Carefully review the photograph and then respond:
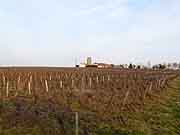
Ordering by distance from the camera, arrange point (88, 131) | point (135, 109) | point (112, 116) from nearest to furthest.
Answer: point (88, 131) → point (112, 116) → point (135, 109)

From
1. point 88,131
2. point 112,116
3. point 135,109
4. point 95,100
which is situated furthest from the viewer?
point 95,100

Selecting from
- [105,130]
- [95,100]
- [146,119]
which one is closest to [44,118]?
[105,130]

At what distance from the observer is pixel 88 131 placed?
11156 mm

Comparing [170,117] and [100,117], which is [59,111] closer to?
[100,117]

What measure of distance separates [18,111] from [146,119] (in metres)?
6.58

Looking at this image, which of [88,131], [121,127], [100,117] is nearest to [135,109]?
[100,117]

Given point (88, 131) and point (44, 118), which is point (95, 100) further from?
point (88, 131)

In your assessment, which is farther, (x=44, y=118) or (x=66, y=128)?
(x=44, y=118)

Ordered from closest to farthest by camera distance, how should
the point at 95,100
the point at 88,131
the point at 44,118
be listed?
1. the point at 88,131
2. the point at 44,118
3. the point at 95,100

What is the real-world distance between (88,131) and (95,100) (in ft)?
24.8

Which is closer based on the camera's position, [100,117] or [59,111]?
[100,117]

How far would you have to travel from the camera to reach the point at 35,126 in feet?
38.9

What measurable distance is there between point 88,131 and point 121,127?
1.57 metres

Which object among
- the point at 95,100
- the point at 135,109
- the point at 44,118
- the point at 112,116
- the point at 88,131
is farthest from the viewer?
the point at 95,100
